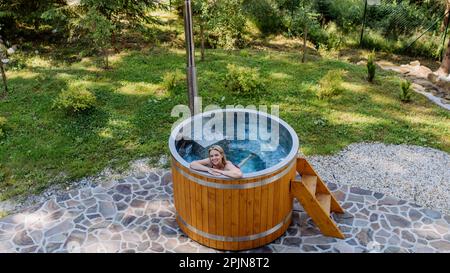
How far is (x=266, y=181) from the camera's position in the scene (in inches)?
206

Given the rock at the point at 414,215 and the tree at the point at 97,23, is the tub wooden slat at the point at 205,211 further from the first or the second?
the tree at the point at 97,23

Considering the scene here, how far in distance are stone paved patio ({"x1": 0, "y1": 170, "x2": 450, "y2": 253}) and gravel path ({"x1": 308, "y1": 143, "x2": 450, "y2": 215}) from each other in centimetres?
29

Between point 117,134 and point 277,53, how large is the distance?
622cm

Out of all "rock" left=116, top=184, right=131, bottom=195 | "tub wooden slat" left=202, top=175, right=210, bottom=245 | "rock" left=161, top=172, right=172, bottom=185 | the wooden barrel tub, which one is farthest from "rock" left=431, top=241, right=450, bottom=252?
"rock" left=116, top=184, right=131, bottom=195

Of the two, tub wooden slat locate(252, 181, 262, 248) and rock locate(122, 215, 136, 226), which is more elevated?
tub wooden slat locate(252, 181, 262, 248)

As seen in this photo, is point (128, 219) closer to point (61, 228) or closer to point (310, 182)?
point (61, 228)

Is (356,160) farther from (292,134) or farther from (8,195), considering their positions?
(8,195)

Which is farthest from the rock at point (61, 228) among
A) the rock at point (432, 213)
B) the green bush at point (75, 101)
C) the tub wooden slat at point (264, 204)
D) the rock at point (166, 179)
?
the rock at point (432, 213)

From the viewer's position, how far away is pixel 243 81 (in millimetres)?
9883

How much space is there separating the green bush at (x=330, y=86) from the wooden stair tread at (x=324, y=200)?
4055 mm

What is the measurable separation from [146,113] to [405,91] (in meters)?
5.85

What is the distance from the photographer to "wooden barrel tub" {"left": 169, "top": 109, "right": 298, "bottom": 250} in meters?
5.20

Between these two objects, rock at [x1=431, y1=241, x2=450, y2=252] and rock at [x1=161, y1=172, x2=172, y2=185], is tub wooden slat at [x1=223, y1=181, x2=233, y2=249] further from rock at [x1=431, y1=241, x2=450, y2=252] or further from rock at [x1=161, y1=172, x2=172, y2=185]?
rock at [x1=431, y1=241, x2=450, y2=252]
